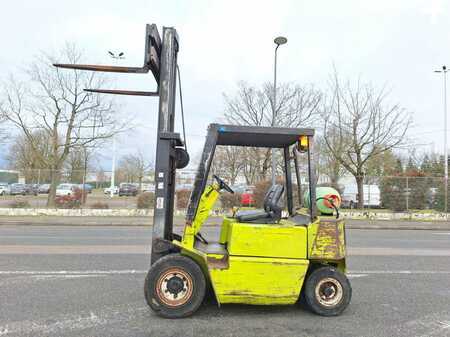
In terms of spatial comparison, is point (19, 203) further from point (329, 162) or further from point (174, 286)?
point (329, 162)

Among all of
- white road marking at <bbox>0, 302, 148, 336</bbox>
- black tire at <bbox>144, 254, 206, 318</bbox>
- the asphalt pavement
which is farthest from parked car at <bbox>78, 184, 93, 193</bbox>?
black tire at <bbox>144, 254, 206, 318</bbox>

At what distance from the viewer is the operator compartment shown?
446 cm

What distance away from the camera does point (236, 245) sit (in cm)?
446

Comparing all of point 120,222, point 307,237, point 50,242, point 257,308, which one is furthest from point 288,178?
point 120,222

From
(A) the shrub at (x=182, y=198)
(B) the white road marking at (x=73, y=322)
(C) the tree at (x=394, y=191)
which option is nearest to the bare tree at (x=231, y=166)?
(A) the shrub at (x=182, y=198)

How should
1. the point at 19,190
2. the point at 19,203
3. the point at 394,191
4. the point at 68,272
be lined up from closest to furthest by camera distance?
the point at 68,272, the point at 19,203, the point at 19,190, the point at 394,191

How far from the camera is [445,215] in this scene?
70.1 feet

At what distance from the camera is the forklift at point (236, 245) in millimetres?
4430

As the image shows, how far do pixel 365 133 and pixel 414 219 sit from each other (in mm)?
7047

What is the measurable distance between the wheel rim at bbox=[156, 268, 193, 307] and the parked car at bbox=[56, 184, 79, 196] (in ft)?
58.4

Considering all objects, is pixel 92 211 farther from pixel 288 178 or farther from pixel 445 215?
pixel 445 215

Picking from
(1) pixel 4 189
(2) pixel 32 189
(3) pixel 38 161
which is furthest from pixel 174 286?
(3) pixel 38 161

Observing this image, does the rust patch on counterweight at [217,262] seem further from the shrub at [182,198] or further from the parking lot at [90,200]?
the parking lot at [90,200]

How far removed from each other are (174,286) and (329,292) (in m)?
1.90
